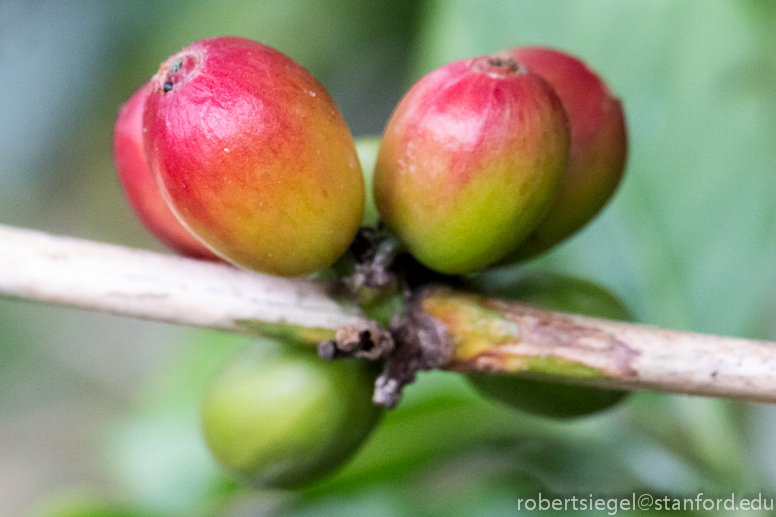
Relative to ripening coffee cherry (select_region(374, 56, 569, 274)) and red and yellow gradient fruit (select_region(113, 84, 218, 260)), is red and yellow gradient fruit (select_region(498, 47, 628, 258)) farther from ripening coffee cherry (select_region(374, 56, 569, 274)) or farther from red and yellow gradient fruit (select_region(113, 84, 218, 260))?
red and yellow gradient fruit (select_region(113, 84, 218, 260))

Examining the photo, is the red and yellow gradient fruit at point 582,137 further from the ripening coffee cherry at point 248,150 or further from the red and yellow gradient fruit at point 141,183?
the red and yellow gradient fruit at point 141,183

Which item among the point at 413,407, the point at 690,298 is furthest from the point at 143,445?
the point at 690,298

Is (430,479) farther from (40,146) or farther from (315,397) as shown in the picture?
(40,146)

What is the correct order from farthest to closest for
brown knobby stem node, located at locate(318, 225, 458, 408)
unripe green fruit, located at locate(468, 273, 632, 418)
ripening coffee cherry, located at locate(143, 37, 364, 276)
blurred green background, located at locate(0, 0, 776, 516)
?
blurred green background, located at locate(0, 0, 776, 516) < unripe green fruit, located at locate(468, 273, 632, 418) < brown knobby stem node, located at locate(318, 225, 458, 408) < ripening coffee cherry, located at locate(143, 37, 364, 276)

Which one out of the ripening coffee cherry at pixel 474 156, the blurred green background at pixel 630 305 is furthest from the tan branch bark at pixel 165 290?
the blurred green background at pixel 630 305

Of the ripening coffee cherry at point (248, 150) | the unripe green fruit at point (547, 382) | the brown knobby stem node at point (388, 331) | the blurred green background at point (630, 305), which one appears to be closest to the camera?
the ripening coffee cherry at point (248, 150)

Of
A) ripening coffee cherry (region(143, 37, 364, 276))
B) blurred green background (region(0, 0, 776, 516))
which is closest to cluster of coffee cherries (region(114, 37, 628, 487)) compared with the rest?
ripening coffee cherry (region(143, 37, 364, 276))
